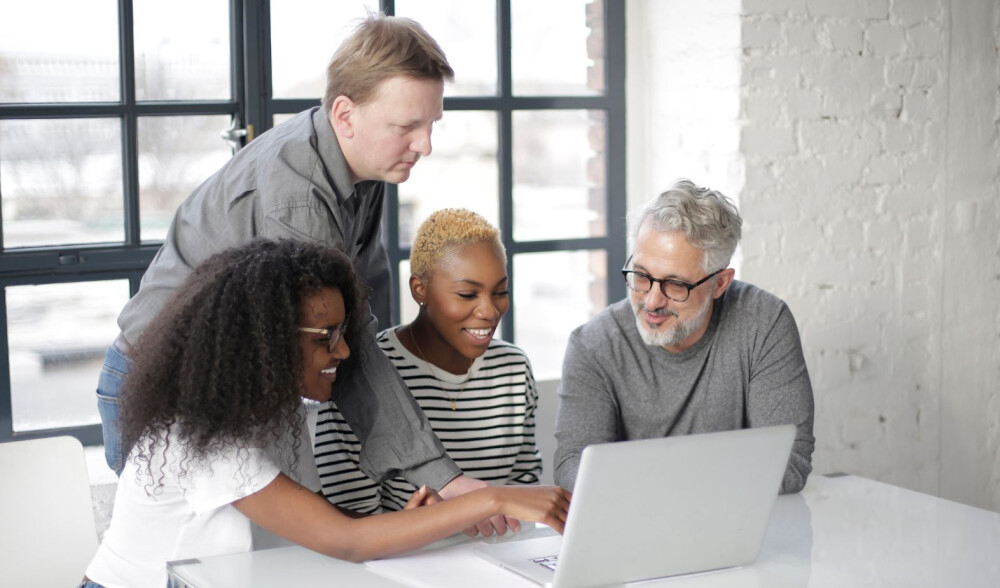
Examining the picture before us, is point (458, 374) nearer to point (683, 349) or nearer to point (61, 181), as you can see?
point (683, 349)

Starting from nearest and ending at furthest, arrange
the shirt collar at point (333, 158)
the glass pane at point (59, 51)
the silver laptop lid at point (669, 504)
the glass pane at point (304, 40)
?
the silver laptop lid at point (669, 504)
the shirt collar at point (333, 158)
the glass pane at point (59, 51)
the glass pane at point (304, 40)

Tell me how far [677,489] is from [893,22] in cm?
214

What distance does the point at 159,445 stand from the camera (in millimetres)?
1608

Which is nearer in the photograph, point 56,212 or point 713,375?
point 713,375

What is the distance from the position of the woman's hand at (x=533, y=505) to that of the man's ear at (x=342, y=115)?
67cm

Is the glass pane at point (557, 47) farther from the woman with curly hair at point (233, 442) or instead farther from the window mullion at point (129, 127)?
the woman with curly hair at point (233, 442)

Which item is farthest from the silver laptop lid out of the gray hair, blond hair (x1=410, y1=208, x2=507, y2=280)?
blond hair (x1=410, y1=208, x2=507, y2=280)

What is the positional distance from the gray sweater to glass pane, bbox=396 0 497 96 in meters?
1.06

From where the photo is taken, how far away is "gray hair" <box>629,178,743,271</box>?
223 centimetres

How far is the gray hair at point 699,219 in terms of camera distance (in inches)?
87.9

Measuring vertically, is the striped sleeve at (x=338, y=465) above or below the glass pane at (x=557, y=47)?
below

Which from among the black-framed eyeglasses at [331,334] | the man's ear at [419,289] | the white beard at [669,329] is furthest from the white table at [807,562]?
the man's ear at [419,289]

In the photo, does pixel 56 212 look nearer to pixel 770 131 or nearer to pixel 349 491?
pixel 349 491

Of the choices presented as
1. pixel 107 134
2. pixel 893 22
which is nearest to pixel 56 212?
pixel 107 134
